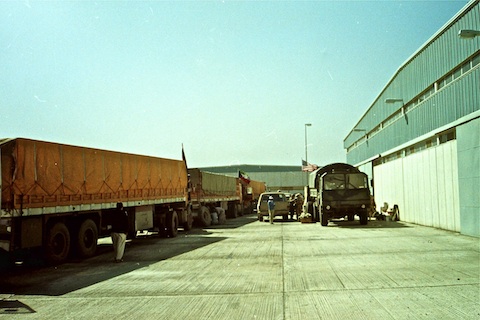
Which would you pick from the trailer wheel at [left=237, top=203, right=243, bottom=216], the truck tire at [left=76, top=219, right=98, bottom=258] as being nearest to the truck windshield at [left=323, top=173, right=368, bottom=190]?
the truck tire at [left=76, top=219, right=98, bottom=258]

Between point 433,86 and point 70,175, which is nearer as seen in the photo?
point 70,175

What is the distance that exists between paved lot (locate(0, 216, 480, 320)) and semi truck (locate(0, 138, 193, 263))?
81cm

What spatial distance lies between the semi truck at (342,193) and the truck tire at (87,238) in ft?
42.1

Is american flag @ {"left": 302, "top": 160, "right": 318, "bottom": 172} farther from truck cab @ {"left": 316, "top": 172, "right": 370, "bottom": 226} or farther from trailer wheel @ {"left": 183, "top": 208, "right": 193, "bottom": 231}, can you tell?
trailer wheel @ {"left": 183, "top": 208, "right": 193, "bottom": 231}

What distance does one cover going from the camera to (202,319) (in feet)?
23.1

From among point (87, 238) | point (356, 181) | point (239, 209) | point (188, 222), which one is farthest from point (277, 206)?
point (87, 238)

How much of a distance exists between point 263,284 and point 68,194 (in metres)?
7.19

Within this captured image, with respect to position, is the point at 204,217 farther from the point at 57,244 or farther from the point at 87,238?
the point at 57,244

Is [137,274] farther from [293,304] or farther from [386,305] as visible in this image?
[386,305]

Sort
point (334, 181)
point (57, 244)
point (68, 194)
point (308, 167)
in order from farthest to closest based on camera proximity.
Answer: point (308, 167) → point (334, 181) → point (68, 194) → point (57, 244)

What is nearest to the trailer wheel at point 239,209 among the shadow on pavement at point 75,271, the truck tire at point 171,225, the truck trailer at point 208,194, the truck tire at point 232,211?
the truck tire at point 232,211

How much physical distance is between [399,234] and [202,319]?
14.1m

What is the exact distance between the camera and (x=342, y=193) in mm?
25031

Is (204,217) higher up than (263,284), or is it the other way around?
(204,217)
